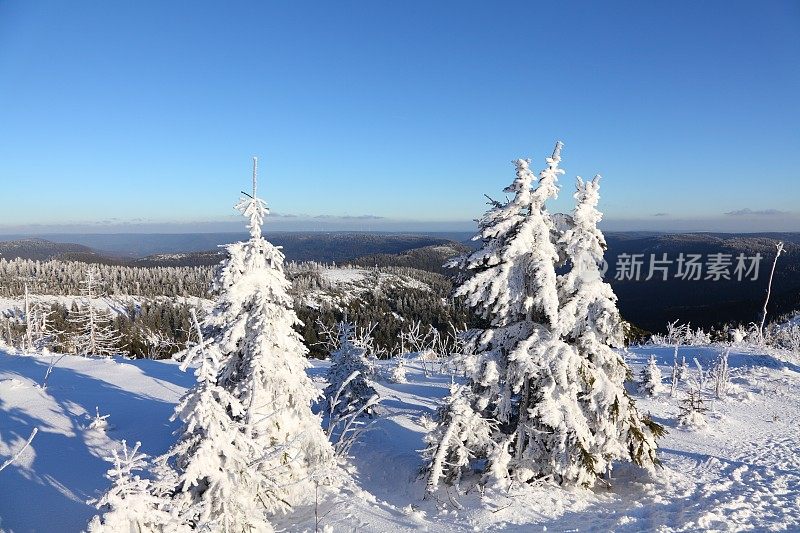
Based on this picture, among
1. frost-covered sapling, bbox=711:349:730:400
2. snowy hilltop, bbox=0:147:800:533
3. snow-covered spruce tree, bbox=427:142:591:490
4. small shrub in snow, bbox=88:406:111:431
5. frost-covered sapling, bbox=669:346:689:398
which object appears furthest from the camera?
frost-covered sapling, bbox=669:346:689:398

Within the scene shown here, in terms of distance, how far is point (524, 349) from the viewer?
992cm

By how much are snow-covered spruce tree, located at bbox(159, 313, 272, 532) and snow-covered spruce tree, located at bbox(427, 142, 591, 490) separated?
4.47 metres

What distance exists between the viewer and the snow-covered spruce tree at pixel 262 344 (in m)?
9.78

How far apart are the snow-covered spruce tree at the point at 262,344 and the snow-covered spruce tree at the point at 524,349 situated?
345cm

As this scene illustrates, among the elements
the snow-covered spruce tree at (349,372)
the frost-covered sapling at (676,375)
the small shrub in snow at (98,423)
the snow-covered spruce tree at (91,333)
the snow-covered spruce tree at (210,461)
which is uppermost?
the snow-covered spruce tree at (210,461)

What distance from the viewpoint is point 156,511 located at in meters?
5.58

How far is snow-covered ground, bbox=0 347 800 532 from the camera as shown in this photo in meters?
9.07

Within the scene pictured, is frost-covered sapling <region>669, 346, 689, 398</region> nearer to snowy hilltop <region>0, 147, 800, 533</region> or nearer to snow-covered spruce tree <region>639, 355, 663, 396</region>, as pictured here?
snow-covered spruce tree <region>639, 355, 663, 396</region>

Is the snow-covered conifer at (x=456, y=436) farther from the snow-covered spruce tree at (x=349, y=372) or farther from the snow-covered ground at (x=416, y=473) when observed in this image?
the snow-covered spruce tree at (x=349, y=372)

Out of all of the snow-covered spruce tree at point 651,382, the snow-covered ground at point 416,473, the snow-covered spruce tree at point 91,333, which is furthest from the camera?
the snow-covered spruce tree at point 91,333
